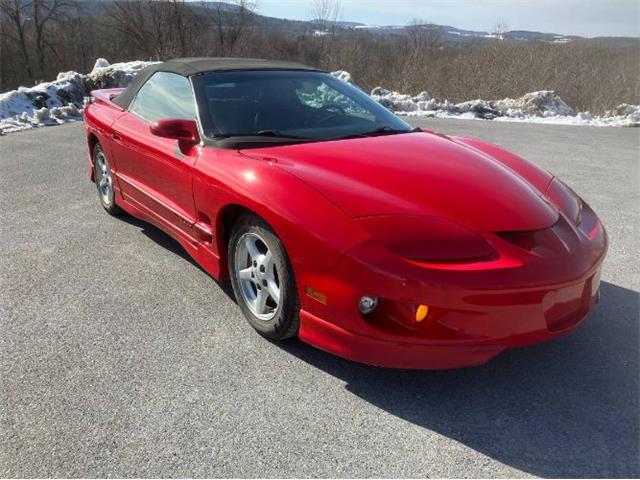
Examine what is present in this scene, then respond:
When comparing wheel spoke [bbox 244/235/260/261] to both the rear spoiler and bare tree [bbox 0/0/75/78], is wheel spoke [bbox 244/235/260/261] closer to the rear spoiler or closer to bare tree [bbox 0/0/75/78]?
the rear spoiler

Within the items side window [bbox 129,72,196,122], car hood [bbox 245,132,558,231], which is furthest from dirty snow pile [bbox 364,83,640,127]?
car hood [bbox 245,132,558,231]

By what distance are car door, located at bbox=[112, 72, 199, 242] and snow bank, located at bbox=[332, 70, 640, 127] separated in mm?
9168

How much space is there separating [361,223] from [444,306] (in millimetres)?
484

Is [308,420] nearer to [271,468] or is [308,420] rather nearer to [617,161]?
[271,468]

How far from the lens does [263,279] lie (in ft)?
9.05

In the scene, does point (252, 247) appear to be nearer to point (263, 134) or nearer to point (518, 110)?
point (263, 134)

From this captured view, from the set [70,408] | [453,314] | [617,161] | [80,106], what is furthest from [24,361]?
[80,106]

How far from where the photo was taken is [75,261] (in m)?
3.87

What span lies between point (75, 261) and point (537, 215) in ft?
10.2

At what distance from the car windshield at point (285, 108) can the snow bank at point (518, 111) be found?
352 inches

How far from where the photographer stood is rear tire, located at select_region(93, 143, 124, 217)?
466cm

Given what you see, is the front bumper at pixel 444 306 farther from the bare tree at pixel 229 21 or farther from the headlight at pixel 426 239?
the bare tree at pixel 229 21

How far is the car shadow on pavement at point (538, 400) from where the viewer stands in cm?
205

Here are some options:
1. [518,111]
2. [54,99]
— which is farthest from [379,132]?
[54,99]
